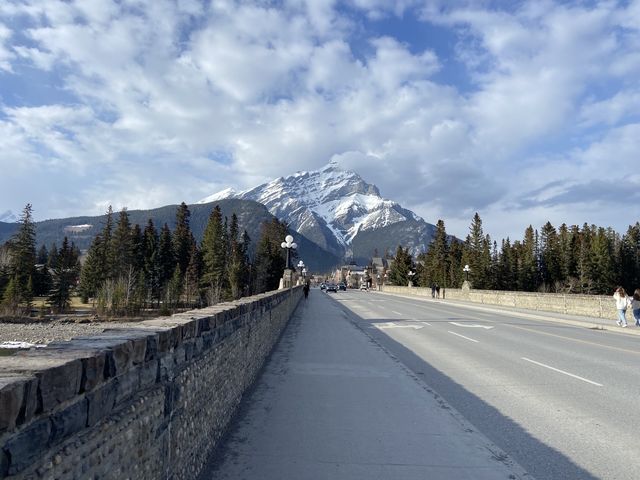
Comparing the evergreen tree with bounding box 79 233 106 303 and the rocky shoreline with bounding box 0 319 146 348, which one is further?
the evergreen tree with bounding box 79 233 106 303

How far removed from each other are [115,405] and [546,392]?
26.8 ft

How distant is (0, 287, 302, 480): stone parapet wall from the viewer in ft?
6.77

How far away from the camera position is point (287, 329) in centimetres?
1966

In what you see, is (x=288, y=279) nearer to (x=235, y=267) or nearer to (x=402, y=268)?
(x=235, y=267)

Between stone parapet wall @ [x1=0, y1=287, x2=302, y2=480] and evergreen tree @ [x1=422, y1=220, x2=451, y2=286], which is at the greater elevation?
evergreen tree @ [x1=422, y1=220, x2=451, y2=286]

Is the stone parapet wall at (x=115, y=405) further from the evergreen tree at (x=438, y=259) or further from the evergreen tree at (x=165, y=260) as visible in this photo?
the evergreen tree at (x=438, y=259)

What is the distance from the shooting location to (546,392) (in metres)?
8.98

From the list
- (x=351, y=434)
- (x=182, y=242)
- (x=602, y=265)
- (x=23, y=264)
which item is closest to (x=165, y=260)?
(x=182, y=242)

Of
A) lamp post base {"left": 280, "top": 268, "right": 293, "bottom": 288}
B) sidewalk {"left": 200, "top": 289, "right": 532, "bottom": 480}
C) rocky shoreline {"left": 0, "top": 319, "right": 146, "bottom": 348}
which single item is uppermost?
lamp post base {"left": 280, "top": 268, "right": 293, "bottom": 288}

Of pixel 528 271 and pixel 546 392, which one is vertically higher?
pixel 528 271

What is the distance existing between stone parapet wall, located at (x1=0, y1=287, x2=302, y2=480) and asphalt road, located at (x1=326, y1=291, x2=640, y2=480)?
3577mm

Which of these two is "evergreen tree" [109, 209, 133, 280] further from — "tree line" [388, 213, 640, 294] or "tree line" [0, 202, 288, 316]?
"tree line" [388, 213, 640, 294]

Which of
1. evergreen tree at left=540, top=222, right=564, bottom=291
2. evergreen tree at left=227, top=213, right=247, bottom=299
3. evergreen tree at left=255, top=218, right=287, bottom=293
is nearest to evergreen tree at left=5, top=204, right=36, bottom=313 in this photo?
evergreen tree at left=227, top=213, right=247, bottom=299

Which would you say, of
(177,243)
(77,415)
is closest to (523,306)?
(77,415)
